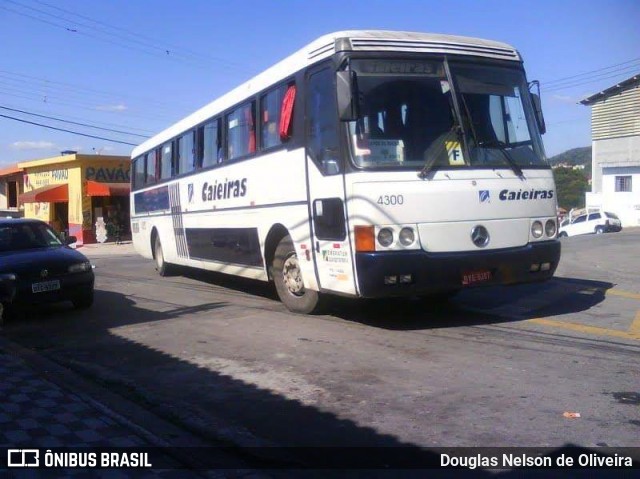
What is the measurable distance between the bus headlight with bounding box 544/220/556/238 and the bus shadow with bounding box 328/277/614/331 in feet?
3.77

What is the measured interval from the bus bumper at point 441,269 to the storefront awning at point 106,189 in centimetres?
3037

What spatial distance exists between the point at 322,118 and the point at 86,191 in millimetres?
31546

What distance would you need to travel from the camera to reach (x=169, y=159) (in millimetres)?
15484

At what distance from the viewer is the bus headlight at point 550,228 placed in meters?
8.49

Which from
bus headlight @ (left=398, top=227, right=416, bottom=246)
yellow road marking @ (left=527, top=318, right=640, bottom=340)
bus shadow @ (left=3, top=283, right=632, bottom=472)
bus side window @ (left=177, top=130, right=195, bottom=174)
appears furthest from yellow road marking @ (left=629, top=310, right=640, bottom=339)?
bus side window @ (left=177, top=130, right=195, bottom=174)

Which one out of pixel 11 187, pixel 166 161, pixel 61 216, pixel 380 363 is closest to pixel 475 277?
pixel 380 363

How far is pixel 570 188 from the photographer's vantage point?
2938 inches

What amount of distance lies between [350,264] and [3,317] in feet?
19.5

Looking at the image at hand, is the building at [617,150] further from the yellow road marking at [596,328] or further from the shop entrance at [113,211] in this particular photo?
the yellow road marking at [596,328]

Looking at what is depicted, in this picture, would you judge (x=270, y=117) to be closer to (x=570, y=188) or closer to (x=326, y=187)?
(x=326, y=187)

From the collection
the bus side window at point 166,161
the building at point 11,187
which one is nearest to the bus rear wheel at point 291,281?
the bus side window at point 166,161

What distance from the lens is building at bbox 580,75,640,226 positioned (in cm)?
4538

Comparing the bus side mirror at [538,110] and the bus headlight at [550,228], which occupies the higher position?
the bus side mirror at [538,110]

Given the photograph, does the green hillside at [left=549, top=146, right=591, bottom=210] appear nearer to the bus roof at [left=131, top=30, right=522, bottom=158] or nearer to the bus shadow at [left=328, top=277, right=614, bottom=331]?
the bus shadow at [left=328, top=277, right=614, bottom=331]
